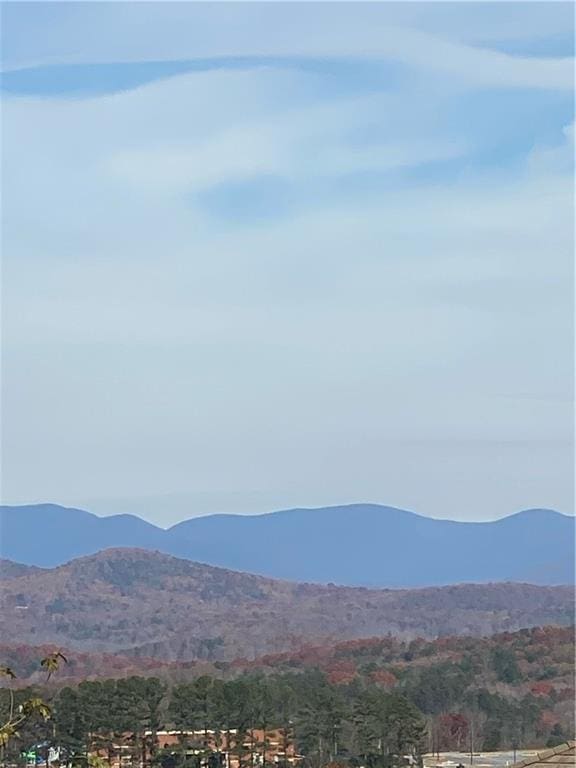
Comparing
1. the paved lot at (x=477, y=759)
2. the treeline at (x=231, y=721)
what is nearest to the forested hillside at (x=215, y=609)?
the paved lot at (x=477, y=759)

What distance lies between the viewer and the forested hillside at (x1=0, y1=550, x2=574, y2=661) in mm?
98875

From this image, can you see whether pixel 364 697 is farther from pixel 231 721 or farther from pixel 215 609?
pixel 215 609

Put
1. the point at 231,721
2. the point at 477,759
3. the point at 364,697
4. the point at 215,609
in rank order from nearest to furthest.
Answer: the point at 231,721 < the point at 364,697 < the point at 477,759 < the point at 215,609

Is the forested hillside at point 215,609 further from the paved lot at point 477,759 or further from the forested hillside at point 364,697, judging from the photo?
the paved lot at point 477,759

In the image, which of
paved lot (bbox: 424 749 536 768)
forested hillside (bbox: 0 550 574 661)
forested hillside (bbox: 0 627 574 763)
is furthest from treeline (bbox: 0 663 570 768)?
forested hillside (bbox: 0 550 574 661)

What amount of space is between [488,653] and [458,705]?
43.7 feet

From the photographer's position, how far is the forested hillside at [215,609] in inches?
3893

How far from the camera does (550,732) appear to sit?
41.8m

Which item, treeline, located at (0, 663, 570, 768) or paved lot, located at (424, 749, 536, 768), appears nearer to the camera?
treeline, located at (0, 663, 570, 768)

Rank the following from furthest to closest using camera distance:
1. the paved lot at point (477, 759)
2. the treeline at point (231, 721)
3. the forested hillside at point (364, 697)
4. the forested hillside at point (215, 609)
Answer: the forested hillside at point (215, 609), the paved lot at point (477, 759), the forested hillside at point (364, 697), the treeline at point (231, 721)

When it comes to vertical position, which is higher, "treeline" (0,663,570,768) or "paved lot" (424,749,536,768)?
"treeline" (0,663,570,768)

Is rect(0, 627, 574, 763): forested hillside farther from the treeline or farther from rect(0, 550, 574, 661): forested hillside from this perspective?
rect(0, 550, 574, 661): forested hillside

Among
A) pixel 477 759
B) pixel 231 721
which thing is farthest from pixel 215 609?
pixel 231 721

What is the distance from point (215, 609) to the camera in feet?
383
